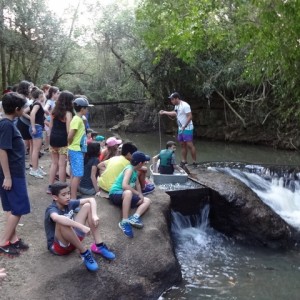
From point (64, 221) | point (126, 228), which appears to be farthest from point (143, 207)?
point (64, 221)

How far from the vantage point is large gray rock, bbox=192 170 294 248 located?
7.25 meters

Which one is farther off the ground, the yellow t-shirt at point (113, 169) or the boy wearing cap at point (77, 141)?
the boy wearing cap at point (77, 141)

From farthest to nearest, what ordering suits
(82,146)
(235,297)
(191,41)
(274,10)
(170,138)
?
1. (170,138)
2. (191,41)
3. (274,10)
4. (82,146)
5. (235,297)

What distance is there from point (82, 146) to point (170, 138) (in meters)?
13.4

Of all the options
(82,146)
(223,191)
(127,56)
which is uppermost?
(127,56)

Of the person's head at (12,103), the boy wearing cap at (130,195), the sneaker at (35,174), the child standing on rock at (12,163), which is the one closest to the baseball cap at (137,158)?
the boy wearing cap at (130,195)

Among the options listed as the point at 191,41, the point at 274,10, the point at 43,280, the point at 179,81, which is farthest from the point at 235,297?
the point at 179,81

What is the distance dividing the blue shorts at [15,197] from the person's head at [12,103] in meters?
0.68

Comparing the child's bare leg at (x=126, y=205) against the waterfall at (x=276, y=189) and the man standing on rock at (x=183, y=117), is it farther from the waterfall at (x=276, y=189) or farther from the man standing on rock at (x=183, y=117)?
the waterfall at (x=276, y=189)

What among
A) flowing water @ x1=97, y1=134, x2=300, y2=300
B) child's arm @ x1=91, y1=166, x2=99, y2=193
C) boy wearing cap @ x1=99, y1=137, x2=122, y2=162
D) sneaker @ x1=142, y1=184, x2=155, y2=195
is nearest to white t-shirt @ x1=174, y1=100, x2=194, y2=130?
flowing water @ x1=97, y1=134, x2=300, y2=300

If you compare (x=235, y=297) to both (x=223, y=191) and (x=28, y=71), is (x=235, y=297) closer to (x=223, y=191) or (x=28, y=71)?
(x=223, y=191)

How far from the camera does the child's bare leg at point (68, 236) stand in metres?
4.11

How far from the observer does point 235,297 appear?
5.20m

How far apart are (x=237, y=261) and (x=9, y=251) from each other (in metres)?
3.60
